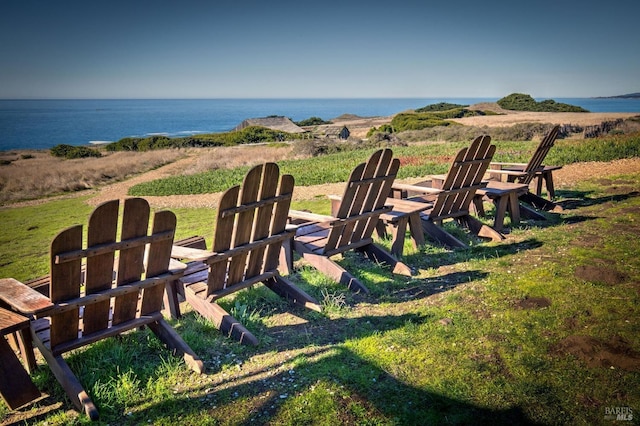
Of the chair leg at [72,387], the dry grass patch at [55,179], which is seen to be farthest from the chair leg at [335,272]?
the dry grass patch at [55,179]

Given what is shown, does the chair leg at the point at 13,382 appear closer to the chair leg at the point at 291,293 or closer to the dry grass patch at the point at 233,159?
the chair leg at the point at 291,293

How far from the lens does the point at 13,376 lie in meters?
2.96

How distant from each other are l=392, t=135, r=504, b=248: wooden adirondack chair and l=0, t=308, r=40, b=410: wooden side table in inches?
189

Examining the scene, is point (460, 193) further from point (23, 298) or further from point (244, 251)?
point (23, 298)

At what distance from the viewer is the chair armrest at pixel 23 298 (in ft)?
9.46

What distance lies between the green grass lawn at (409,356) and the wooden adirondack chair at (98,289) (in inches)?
9.0

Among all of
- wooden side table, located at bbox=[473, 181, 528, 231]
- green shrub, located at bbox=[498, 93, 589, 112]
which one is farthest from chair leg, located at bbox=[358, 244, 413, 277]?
green shrub, located at bbox=[498, 93, 589, 112]

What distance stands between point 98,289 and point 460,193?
4.86 meters


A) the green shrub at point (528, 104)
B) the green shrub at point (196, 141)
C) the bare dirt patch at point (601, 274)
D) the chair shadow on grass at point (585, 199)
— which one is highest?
the green shrub at point (528, 104)

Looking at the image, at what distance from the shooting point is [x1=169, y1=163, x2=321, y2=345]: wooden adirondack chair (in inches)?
151

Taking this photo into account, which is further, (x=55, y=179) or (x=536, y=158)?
(x=55, y=179)

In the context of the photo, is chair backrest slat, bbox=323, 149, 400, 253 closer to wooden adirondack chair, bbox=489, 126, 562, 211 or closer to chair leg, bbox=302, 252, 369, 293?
chair leg, bbox=302, 252, 369, 293

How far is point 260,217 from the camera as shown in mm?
4121

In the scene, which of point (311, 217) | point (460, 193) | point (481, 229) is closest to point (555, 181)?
point (481, 229)
